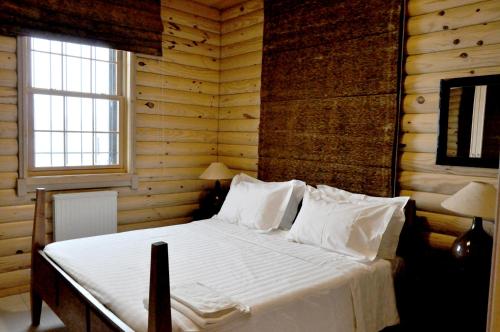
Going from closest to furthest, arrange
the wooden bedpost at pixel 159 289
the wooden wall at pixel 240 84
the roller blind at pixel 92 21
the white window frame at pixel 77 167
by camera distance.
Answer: the wooden bedpost at pixel 159 289
the roller blind at pixel 92 21
the white window frame at pixel 77 167
the wooden wall at pixel 240 84

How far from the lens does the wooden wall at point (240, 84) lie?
4.32m

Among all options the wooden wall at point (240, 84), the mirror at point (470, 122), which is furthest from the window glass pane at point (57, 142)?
the mirror at point (470, 122)

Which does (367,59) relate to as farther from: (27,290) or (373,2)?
(27,290)

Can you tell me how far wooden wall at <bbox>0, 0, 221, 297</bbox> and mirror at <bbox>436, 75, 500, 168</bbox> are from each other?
2.68 meters

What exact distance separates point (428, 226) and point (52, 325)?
2.88 metres

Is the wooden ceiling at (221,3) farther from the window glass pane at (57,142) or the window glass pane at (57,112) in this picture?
the window glass pane at (57,142)

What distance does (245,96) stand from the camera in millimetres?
4449

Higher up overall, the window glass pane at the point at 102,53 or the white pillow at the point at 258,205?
the window glass pane at the point at 102,53

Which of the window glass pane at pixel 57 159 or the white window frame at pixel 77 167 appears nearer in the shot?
the white window frame at pixel 77 167

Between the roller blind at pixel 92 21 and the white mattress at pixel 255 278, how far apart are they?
74.3 inches

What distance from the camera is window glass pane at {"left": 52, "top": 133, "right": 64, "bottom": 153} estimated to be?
3.70m

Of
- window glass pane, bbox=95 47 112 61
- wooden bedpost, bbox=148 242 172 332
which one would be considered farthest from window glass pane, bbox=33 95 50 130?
wooden bedpost, bbox=148 242 172 332

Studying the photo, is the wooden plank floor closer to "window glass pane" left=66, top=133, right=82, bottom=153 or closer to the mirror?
"window glass pane" left=66, top=133, right=82, bottom=153

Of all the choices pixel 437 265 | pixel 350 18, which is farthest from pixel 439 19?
pixel 437 265
